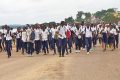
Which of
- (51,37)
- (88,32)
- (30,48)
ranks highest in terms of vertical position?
(88,32)

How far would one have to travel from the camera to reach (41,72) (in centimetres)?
1878

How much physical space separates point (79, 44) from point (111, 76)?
14.9 meters

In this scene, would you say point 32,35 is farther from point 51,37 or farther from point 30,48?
point 51,37

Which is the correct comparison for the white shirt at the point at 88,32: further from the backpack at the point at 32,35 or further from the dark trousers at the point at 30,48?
the dark trousers at the point at 30,48

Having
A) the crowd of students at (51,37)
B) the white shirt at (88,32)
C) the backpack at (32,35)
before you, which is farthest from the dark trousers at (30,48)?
the white shirt at (88,32)

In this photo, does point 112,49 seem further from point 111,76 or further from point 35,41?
point 111,76

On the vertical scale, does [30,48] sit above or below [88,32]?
below

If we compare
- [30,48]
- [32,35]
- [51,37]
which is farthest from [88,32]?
[51,37]

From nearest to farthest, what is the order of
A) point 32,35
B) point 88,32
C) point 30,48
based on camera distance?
point 88,32 → point 32,35 → point 30,48

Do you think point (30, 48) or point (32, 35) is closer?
point (32, 35)

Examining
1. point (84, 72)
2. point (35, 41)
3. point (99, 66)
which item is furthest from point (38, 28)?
point (84, 72)

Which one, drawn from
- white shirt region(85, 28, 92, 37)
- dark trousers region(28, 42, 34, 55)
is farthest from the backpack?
white shirt region(85, 28, 92, 37)

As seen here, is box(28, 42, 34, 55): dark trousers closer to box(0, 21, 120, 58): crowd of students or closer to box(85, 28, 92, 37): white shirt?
box(0, 21, 120, 58): crowd of students

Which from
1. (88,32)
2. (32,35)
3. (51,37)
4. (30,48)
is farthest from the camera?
(51,37)
